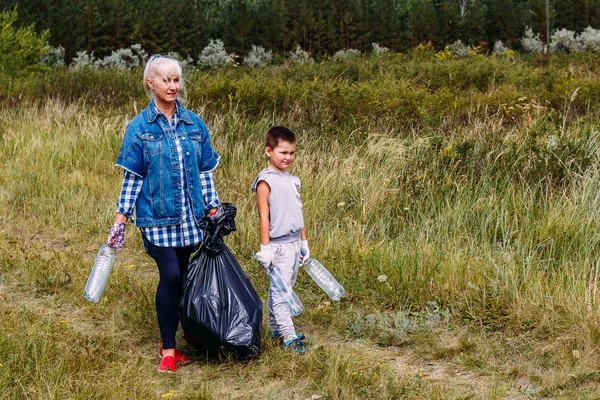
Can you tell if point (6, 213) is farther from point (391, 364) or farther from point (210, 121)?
point (391, 364)

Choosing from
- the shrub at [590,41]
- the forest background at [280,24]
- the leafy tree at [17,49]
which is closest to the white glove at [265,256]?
the leafy tree at [17,49]

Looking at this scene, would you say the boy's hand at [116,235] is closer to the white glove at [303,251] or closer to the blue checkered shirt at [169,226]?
the blue checkered shirt at [169,226]

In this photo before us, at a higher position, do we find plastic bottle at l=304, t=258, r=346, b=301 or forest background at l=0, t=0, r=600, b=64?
forest background at l=0, t=0, r=600, b=64

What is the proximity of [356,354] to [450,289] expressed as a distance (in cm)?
108

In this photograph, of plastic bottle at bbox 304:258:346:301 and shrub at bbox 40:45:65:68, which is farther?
shrub at bbox 40:45:65:68

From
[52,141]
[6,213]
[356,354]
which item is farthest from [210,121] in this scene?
[356,354]

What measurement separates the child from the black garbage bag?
191 millimetres

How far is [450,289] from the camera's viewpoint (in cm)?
503

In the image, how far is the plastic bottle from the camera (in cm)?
483

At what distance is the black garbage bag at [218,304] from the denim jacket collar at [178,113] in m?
0.55

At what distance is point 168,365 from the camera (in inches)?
167

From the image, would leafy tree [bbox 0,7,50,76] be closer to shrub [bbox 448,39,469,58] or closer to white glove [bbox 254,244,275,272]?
white glove [bbox 254,244,275,272]

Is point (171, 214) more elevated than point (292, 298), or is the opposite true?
point (171, 214)

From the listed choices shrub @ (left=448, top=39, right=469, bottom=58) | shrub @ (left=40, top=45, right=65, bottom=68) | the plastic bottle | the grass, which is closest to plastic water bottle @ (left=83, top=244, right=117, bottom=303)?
the grass
